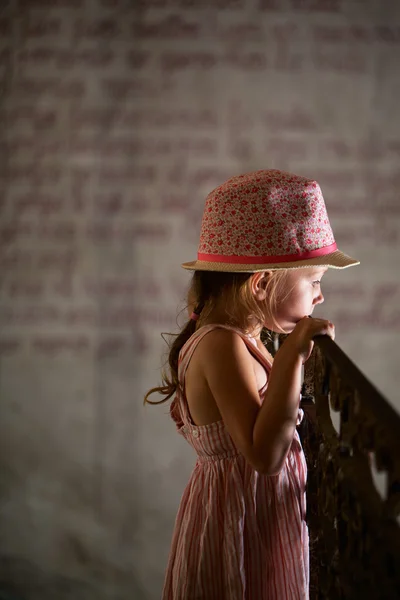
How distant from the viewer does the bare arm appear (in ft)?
4.54

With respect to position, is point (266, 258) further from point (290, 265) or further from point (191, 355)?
point (191, 355)

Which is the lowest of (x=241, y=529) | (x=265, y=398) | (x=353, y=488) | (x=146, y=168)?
(x=241, y=529)

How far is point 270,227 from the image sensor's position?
1.51 metres

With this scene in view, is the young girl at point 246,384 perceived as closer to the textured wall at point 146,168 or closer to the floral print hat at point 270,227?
the floral print hat at point 270,227

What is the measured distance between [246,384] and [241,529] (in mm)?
305

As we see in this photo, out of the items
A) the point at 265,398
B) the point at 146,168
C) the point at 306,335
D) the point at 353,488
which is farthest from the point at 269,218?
the point at 146,168

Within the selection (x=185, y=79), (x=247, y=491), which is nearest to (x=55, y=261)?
(x=185, y=79)

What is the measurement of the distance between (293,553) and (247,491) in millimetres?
158

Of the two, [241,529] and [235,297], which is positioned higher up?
[235,297]

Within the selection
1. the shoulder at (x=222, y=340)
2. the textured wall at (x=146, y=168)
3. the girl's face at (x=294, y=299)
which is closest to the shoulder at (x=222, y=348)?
the shoulder at (x=222, y=340)

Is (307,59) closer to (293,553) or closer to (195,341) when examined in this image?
(195,341)

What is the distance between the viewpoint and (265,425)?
4.54 ft

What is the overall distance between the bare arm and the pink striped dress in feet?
0.33

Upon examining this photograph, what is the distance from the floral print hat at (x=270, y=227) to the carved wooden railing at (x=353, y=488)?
0.72ft
